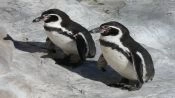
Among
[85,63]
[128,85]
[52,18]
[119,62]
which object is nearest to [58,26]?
[52,18]

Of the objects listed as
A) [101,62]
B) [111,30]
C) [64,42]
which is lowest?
[101,62]

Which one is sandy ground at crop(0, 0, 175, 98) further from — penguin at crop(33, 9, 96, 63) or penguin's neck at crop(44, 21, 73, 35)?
penguin's neck at crop(44, 21, 73, 35)

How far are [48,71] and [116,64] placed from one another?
63cm

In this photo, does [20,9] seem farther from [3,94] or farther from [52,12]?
[3,94]

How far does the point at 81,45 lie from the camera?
5.18 metres

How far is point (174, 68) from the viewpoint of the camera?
18.0 feet

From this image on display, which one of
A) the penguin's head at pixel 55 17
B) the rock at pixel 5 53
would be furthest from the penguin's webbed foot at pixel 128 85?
the rock at pixel 5 53

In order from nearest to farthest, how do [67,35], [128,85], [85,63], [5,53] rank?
[128,85]
[5,53]
[67,35]
[85,63]

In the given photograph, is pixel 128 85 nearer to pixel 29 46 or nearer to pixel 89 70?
pixel 89 70

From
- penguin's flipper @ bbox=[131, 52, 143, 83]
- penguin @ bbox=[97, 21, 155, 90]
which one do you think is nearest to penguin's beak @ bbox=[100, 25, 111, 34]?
penguin @ bbox=[97, 21, 155, 90]

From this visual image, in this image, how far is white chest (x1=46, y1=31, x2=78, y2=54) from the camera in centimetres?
524

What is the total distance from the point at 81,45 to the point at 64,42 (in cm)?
17

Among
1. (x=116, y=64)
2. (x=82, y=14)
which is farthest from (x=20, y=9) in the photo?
(x=116, y=64)

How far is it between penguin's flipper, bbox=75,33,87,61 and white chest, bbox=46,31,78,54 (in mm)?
72
